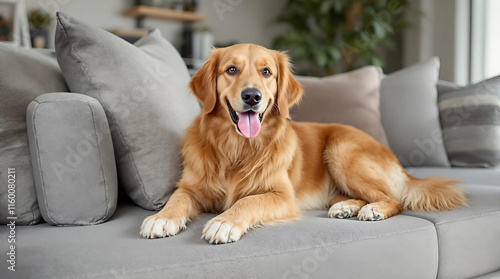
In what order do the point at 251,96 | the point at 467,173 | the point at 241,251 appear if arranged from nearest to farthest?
the point at 241,251 < the point at 251,96 < the point at 467,173

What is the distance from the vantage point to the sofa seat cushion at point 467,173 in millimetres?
2037

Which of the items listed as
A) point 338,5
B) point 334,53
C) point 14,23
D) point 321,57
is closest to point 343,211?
point 321,57

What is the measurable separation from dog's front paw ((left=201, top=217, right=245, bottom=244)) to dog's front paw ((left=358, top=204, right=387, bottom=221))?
0.49 m

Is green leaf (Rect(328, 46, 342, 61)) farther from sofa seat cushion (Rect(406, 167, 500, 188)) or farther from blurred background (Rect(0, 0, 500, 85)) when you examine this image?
sofa seat cushion (Rect(406, 167, 500, 188))

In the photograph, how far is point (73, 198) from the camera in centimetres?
123

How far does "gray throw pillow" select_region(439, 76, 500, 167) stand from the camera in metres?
2.33

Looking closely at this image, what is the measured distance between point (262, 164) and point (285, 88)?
341 mm

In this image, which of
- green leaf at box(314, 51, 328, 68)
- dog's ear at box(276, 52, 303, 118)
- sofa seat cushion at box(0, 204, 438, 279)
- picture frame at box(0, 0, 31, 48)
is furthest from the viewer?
green leaf at box(314, 51, 328, 68)

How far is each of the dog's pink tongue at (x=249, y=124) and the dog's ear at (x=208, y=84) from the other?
0.14 meters

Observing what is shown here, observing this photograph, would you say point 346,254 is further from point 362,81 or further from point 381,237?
point 362,81

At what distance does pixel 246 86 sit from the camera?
146 centimetres

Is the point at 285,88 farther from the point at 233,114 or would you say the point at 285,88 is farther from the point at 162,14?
the point at 162,14

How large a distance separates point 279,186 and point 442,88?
5.25 feet

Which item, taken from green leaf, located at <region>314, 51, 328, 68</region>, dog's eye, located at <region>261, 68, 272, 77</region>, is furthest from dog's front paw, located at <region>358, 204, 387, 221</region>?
green leaf, located at <region>314, 51, 328, 68</region>
